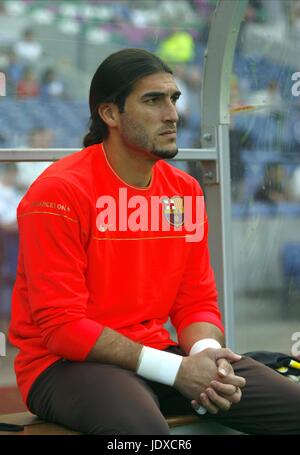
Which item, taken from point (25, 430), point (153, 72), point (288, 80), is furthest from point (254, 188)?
point (25, 430)

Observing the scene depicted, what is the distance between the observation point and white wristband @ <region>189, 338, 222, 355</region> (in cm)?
293

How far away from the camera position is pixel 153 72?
3.03m

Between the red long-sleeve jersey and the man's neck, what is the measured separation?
0.03 m

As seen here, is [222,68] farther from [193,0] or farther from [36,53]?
[36,53]

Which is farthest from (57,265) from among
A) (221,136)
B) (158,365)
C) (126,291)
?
(221,136)

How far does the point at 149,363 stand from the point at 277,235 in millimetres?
1455

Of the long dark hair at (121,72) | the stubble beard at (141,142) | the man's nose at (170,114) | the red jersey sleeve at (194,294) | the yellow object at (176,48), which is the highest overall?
the yellow object at (176,48)

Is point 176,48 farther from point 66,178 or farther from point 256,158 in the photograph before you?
point 66,178

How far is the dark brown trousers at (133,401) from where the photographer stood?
254 centimetres

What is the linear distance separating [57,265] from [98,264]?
180mm

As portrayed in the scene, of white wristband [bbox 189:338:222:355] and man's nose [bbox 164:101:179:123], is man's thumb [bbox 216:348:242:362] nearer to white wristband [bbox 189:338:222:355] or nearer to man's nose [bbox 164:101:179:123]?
white wristband [bbox 189:338:222:355]

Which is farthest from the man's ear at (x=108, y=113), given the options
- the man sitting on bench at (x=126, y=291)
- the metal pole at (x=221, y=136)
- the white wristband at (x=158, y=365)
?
the white wristband at (x=158, y=365)

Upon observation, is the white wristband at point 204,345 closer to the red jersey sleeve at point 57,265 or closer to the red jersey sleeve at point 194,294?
the red jersey sleeve at point 194,294

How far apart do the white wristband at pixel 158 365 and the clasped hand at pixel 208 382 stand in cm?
2
